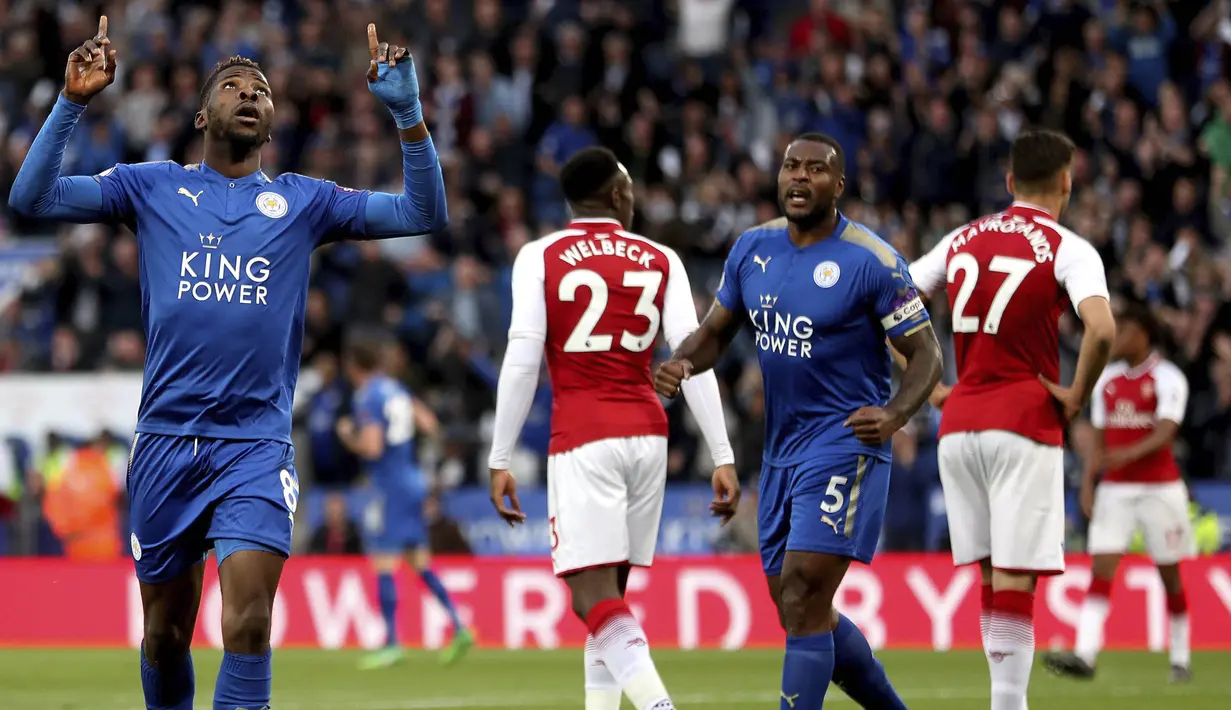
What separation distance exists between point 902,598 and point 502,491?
8617mm

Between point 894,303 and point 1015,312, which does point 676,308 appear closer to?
point 894,303

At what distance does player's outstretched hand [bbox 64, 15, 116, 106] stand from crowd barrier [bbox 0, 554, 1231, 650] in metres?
9.55

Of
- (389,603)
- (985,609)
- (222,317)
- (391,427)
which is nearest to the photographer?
(222,317)

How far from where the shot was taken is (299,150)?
2272cm

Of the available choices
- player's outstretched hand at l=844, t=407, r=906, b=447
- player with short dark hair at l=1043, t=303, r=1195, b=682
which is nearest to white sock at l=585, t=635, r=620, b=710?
player's outstretched hand at l=844, t=407, r=906, b=447

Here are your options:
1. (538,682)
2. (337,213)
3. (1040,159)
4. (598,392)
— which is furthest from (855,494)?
(538,682)

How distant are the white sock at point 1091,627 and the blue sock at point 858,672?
186 inches

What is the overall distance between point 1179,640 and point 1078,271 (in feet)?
18.3

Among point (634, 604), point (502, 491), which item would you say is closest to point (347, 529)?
point (634, 604)

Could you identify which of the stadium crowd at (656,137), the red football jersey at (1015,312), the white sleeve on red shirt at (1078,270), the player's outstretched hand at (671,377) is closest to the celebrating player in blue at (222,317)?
the player's outstretched hand at (671,377)

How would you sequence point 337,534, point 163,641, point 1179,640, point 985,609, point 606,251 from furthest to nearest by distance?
point 337,534
point 1179,640
point 606,251
point 985,609
point 163,641

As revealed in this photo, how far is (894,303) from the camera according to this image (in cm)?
771

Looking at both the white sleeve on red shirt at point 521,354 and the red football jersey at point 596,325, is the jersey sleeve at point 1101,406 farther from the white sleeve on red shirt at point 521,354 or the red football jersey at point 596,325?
the white sleeve on red shirt at point 521,354

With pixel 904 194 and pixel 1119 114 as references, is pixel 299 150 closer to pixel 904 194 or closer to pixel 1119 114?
pixel 904 194
